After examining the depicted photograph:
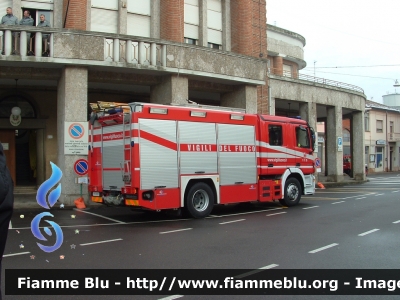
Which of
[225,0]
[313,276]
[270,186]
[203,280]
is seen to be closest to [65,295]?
[203,280]

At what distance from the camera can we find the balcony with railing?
46.3 feet

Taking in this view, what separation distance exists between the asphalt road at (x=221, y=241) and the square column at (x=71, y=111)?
1685mm

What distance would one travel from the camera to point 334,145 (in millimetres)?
25922

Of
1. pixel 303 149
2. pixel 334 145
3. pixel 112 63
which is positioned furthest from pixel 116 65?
pixel 334 145

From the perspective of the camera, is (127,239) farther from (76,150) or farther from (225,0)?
(225,0)

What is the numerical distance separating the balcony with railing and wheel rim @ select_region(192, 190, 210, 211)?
6.10 meters

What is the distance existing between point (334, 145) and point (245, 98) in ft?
31.2

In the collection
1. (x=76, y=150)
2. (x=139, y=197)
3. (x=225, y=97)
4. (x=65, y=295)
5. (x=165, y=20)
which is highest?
(x=165, y=20)

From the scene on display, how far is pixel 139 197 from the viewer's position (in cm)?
1041

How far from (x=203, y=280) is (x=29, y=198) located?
12544mm

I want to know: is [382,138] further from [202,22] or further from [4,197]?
[4,197]

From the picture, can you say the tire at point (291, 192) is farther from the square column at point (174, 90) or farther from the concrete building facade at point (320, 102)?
the concrete building facade at point (320, 102)

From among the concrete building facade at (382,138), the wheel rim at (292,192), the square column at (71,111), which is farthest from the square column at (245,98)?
the concrete building facade at (382,138)

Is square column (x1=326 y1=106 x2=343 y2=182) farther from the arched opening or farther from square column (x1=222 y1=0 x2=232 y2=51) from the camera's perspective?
the arched opening
